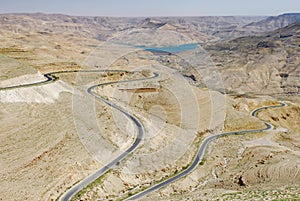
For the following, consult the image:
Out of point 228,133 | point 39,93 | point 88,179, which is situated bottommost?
point 228,133

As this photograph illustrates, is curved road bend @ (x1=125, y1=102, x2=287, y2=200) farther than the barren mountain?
Yes

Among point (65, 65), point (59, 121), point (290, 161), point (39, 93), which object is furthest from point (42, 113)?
point (65, 65)

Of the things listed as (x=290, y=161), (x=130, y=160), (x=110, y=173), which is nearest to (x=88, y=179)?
(x=110, y=173)

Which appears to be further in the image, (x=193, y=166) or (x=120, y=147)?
(x=193, y=166)

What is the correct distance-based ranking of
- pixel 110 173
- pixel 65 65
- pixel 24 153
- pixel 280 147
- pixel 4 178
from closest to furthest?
pixel 4 178
pixel 24 153
pixel 110 173
pixel 280 147
pixel 65 65

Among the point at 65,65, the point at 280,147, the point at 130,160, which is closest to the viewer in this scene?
the point at 130,160

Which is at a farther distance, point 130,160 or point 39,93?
point 39,93

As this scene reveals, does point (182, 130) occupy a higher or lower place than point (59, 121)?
lower

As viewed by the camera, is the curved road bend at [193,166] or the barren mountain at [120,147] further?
the curved road bend at [193,166]

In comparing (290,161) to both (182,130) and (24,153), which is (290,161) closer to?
(182,130)

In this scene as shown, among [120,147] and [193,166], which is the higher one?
[120,147]
